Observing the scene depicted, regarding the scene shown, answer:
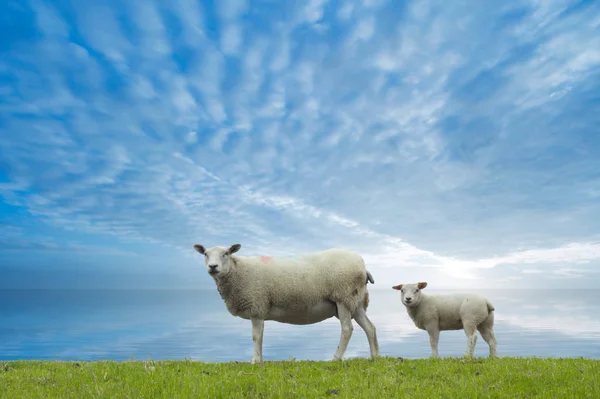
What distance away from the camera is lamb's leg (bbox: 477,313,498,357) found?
17812 mm

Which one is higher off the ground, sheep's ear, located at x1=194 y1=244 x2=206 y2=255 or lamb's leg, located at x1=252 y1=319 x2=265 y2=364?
sheep's ear, located at x1=194 y1=244 x2=206 y2=255

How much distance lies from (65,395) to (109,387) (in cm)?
74

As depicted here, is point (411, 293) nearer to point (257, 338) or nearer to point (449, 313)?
point (449, 313)

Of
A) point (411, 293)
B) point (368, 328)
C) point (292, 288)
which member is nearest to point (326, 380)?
point (292, 288)

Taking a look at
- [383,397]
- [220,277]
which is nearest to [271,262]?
[220,277]

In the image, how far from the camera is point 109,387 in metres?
8.60

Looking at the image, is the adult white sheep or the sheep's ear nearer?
the adult white sheep

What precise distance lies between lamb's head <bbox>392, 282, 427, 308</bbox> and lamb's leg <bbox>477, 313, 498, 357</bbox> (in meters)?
2.78

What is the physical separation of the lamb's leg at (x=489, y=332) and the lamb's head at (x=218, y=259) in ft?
34.2

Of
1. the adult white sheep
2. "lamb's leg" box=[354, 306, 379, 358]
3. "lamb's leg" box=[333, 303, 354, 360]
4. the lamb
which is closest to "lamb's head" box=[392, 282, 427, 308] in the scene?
the lamb

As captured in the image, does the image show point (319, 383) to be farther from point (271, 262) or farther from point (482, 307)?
point (482, 307)

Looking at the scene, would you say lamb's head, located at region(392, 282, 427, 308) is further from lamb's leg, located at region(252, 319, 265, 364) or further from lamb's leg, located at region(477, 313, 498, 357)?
lamb's leg, located at region(252, 319, 265, 364)

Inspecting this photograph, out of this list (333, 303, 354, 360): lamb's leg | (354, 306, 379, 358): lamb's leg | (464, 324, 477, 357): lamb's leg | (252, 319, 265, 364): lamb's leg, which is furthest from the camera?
(464, 324, 477, 357): lamb's leg

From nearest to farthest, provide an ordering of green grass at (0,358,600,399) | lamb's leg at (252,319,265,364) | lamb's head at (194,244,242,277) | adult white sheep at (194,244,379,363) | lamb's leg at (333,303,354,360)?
green grass at (0,358,600,399)
lamb's leg at (252,319,265,364)
lamb's leg at (333,303,354,360)
lamb's head at (194,244,242,277)
adult white sheep at (194,244,379,363)
